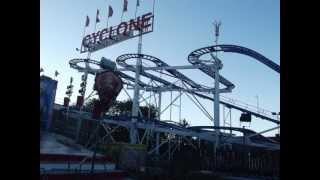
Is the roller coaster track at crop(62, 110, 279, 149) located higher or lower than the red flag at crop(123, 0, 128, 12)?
lower

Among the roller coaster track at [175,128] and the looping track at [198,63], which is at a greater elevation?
the looping track at [198,63]

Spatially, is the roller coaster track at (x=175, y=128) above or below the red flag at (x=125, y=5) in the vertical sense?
below

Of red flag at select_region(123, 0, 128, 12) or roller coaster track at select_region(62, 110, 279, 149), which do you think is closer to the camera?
roller coaster track at select_region(62, 110, 279, 149)

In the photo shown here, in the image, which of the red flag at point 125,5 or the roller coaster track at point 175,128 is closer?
the roller coaster track at point 175,128

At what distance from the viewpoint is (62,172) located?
73.5ft

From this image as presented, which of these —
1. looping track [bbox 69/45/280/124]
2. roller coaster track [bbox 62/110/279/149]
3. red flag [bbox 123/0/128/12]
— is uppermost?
red flag [bbox 123/0/128/12]

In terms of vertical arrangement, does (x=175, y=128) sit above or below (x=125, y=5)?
below

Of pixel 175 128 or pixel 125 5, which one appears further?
pixel 125 5

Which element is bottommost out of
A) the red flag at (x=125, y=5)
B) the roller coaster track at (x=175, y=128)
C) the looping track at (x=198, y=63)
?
the roller coaster track at (x=175, y=128)
